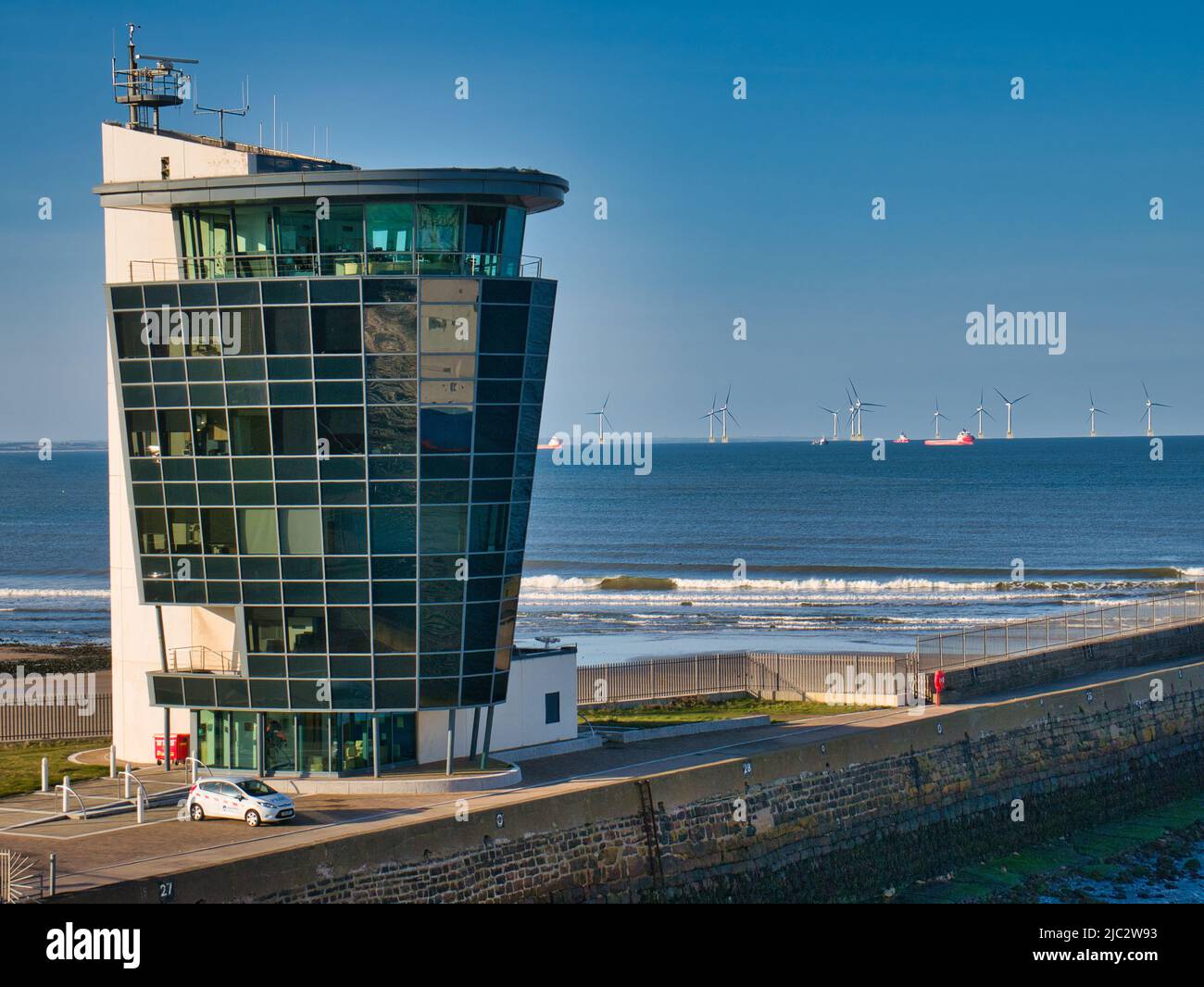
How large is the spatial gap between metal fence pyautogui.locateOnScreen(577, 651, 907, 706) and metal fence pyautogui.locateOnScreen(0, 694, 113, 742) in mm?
14567

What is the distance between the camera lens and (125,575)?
38.9m

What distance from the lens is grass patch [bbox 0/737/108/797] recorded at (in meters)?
35.7

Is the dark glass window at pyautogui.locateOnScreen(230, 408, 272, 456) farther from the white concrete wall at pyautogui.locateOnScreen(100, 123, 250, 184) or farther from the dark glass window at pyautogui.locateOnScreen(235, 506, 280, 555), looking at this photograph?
the white concrete wall at pyautogui.locateOnScreen(100, 123, 250, 184)

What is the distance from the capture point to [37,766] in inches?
1508

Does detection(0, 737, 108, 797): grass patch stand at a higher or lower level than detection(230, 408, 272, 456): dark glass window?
lower

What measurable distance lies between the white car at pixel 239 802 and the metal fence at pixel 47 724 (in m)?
13.7

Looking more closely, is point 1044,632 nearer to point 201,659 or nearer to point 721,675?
point 721,675

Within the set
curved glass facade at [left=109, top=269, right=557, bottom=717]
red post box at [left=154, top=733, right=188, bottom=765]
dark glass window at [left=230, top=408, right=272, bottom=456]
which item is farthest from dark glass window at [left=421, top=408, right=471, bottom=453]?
red post box at [left=154, top=733, right=188, bottom=765]

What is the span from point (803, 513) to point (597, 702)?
11344 cm

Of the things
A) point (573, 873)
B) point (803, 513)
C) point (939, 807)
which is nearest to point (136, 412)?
point (573, 873)

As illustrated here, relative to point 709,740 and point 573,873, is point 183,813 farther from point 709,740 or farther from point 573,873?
point 709,740

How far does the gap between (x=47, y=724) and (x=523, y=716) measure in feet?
47.5

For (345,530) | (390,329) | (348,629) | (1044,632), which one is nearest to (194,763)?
(348,629)

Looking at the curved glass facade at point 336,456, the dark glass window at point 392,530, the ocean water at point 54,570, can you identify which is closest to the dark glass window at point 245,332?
the curved glass facade at point 336,456
